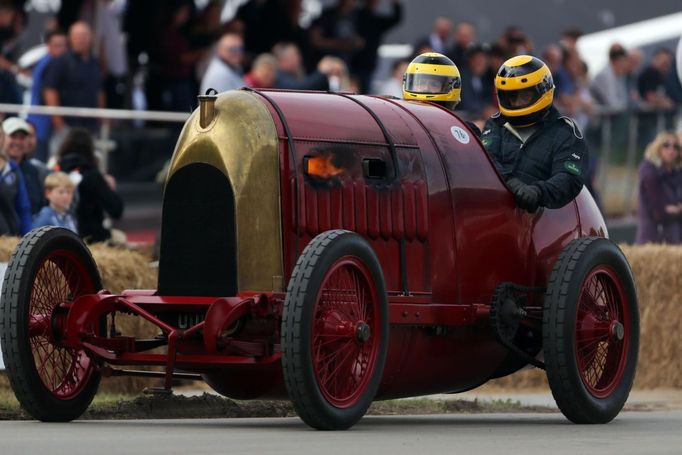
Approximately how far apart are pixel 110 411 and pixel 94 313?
4.41ft

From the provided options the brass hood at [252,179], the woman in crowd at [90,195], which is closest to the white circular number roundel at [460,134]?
the brass hood at [252,179]

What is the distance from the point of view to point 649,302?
15.3m

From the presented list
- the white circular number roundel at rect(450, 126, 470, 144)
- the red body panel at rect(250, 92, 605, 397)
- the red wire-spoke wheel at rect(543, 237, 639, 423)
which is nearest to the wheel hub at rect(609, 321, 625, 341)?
the red wire-spoke wheel at rect(543, 237, 639, 423)

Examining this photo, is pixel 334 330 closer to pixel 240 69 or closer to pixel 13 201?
pixel 13 201

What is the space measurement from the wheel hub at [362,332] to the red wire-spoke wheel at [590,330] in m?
1.50

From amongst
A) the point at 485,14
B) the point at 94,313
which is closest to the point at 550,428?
the point at 94,313

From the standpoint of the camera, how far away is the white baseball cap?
14.5m

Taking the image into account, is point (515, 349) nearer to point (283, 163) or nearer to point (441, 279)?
point (441, 279)

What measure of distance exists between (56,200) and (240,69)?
4.99 meters

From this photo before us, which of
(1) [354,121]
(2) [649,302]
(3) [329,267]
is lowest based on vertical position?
(2) [649,302]

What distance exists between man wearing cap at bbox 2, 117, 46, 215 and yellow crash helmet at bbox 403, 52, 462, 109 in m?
3.95

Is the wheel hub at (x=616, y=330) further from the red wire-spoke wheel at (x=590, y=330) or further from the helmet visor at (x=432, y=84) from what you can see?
the helmet visor at (x=432, y=84)

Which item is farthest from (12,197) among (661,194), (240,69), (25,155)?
(661,194)

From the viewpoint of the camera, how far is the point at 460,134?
10.4 meters
